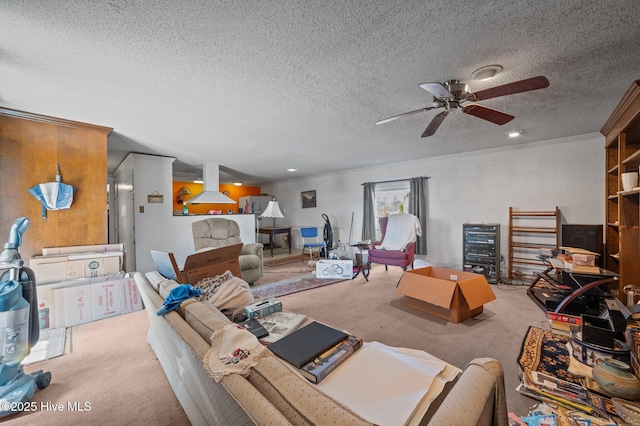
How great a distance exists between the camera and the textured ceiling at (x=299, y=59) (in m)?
1.35

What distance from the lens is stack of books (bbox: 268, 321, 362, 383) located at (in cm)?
94

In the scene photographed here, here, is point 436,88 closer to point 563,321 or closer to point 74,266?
point 563,321

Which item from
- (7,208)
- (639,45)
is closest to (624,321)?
(639,45)

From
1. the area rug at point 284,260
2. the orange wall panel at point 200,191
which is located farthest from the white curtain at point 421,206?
the orange wall panel at point 200,191

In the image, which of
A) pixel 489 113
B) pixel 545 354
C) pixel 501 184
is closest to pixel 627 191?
pixel 489 113

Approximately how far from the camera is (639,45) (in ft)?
5.34

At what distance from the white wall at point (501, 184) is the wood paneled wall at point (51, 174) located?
4.99 metres

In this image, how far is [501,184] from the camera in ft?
14.4

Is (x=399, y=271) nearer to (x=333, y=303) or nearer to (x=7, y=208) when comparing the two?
(x=333, y=303)

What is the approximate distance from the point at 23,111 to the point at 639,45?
5.19 metres

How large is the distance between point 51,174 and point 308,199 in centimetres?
556

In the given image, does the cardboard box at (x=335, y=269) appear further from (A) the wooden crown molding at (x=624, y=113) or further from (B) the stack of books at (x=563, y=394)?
(A) the wooden crown molding at (x=624, y=113)

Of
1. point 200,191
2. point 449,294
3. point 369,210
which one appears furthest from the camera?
point 200,191

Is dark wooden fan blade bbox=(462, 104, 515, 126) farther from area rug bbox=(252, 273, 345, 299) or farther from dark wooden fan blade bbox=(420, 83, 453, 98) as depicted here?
area rug bbox=(252, 273, 345, 299)
